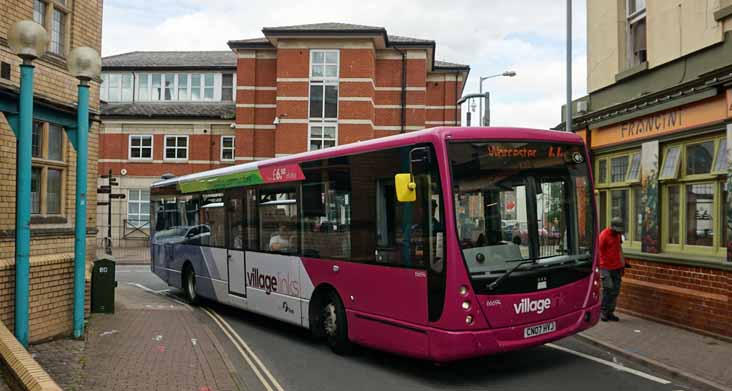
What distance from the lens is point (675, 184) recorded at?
11312 mm

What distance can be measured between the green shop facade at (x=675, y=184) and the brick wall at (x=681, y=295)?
2cm

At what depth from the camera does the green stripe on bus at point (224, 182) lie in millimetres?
11810

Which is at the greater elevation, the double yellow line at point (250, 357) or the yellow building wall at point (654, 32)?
the yellow building wall at point (654, 32)

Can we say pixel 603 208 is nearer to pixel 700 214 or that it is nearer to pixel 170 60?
pixel 700 214

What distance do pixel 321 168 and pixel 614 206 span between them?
22.1 ft

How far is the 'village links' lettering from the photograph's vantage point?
11078 millimetres

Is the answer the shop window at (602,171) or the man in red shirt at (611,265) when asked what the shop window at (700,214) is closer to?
the man in red shirt at (611,265)

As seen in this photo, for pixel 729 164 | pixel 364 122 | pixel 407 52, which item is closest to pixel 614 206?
pixel 729 164

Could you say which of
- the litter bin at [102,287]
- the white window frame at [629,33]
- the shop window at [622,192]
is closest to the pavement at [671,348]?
the shop window at [622,192]

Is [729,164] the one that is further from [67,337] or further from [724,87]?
[67,337]

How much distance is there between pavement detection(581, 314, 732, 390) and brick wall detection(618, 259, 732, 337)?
0.21 m

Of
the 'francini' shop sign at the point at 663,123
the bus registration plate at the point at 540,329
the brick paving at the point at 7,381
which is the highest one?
the 'francini' shop sign at the point at 663,123

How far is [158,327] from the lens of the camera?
11062 mm

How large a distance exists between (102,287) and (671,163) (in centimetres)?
1003
